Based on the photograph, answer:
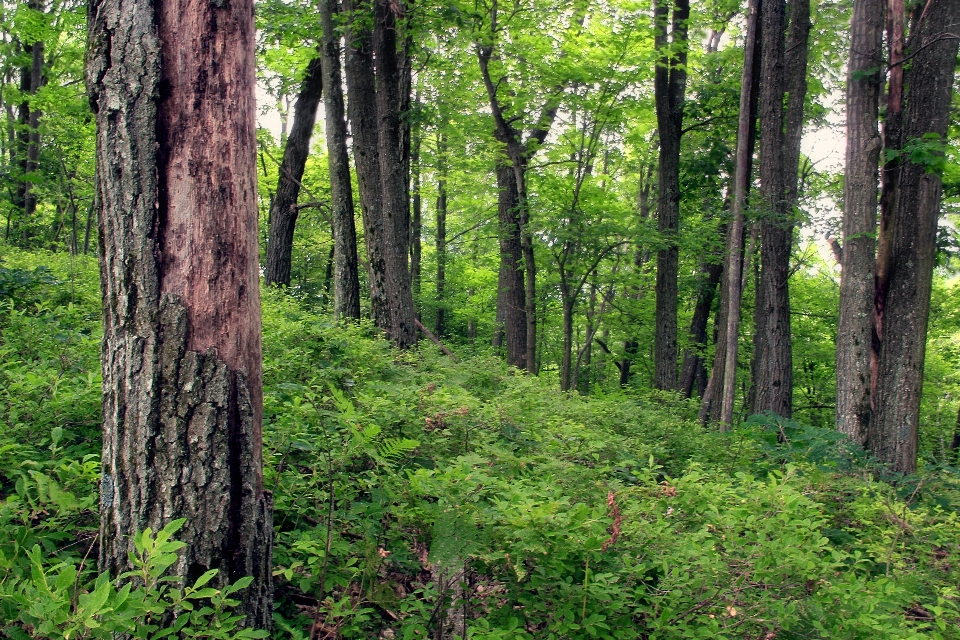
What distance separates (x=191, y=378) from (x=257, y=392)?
0.91ft

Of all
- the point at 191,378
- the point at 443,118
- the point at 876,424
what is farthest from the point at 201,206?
the point at 443,118

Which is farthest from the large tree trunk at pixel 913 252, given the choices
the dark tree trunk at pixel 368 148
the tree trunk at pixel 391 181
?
the dark tree trunk at pixel 368 148

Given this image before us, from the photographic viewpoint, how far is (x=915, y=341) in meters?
8.08

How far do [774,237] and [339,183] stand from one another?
287 inches

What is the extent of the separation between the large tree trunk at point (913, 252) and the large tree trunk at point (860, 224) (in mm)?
238

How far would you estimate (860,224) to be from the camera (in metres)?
8.33

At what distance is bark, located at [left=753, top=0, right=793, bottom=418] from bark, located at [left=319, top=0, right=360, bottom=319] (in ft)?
22.2

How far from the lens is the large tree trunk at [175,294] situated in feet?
7.75

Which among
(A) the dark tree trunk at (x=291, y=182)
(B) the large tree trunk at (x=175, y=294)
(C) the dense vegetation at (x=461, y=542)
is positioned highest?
(A) the dark tree trunk at (x=291, y=182)

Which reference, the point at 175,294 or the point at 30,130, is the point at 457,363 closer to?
the point at 175,294

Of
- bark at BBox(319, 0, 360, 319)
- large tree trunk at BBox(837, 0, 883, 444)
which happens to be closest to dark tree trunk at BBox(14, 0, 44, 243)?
bark at BBox(319, 0, 360, 319)

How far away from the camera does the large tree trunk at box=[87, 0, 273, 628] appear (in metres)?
2.36

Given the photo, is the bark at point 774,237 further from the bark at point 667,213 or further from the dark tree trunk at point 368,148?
the dark tree trunk at point 368,148

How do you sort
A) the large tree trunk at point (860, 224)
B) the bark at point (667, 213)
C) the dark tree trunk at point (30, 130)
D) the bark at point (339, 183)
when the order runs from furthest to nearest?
the dark tree trunk at point (30, 130)
the bark at point (667, 213)
the bark at point (339, 183)
the large tree trunk at point (860, 224)
